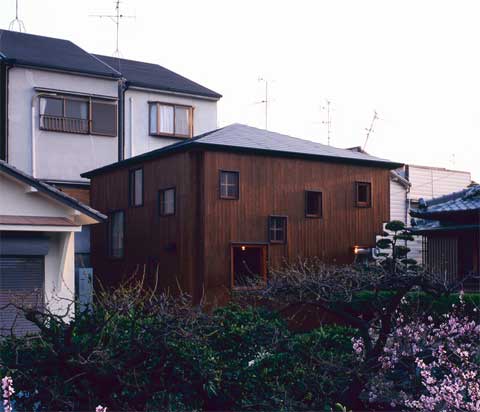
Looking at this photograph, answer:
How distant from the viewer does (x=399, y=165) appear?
23.8m

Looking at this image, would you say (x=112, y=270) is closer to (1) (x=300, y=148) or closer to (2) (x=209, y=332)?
(1) (x=300, y=148)

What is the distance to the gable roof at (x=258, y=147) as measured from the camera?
19719 millimetres

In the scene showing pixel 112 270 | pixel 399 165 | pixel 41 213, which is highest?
pixel 399 165

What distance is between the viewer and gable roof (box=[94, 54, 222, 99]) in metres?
27.2

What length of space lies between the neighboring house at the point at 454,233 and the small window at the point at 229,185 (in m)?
5.14

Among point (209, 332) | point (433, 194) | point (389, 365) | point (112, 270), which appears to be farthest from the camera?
point (433, 194)

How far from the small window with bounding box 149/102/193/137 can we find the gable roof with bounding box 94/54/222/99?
707mm

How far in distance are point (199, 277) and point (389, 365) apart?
1191cm

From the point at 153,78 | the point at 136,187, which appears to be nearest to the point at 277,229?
the point at 136,187

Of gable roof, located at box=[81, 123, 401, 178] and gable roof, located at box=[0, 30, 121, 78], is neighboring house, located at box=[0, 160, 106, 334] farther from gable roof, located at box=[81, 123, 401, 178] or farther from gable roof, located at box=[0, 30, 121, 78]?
gable roof, located at box=[0, 30, 121, 78]

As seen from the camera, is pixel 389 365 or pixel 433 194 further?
pixel 433 194

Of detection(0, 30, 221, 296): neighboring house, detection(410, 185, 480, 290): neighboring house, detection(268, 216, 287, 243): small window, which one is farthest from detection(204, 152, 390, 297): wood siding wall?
detection(0, 30, 221, 296): neighboring house

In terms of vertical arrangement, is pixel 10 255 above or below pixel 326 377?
above

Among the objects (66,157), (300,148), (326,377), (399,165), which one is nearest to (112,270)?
(66,157)
